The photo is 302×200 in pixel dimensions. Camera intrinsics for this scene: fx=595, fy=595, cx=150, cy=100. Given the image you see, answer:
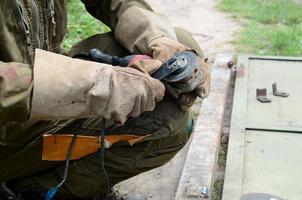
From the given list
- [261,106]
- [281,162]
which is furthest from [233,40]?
[281,162]

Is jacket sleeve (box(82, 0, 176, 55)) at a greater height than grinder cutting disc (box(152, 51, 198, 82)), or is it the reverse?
jacket sleeve (box(82, 0, 176, 55))

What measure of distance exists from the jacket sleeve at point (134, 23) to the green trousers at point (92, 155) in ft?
1.13

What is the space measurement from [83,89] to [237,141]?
4.85 ft

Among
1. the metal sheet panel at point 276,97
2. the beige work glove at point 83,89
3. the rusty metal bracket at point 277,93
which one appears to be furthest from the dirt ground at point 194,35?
the beige work glove at point 83,89

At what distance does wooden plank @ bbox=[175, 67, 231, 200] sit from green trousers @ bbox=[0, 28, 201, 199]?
1.15 ft

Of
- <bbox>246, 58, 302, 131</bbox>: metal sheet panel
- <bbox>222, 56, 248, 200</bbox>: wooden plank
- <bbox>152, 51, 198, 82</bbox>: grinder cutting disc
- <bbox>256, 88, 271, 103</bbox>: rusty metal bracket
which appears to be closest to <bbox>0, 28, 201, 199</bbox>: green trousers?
<bbox>152, 51, 198, 82</bbox>: grinder cutting disc

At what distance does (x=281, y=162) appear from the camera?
298 centimetres

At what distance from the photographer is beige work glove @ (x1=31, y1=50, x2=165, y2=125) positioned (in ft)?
6.08

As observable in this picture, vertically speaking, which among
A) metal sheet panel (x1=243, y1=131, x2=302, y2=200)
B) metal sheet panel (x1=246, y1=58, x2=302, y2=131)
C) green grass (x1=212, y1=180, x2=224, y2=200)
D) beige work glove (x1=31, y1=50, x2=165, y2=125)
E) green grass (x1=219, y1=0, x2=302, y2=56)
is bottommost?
green grass (x1=212, y1=180, x2=224, y2=200)

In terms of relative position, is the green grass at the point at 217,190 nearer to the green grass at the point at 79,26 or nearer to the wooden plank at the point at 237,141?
the wooden plank at the point at 237,141

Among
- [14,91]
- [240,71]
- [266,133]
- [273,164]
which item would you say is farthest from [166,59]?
[240,71]

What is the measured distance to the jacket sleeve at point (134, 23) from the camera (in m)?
2.59

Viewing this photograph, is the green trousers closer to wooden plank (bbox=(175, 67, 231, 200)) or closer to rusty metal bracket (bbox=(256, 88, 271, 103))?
wooden plank (bbox=(175, 67, 231, 200))

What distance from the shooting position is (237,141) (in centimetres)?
316
